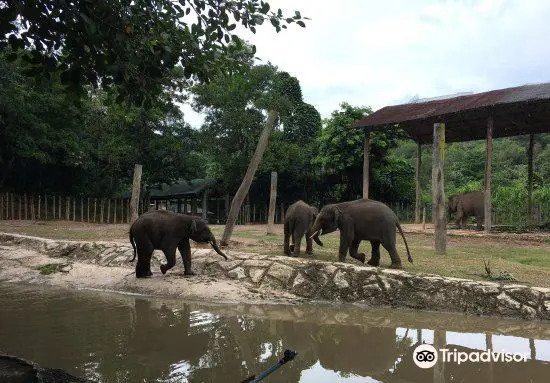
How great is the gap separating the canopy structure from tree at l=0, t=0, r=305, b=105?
25.3ft

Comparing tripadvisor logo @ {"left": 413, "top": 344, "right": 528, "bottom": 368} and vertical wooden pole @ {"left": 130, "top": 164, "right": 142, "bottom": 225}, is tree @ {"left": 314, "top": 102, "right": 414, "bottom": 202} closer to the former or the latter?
vertical wooden pole @ {"left": 130, "top": 164, "right": 142, "bottom": 225}

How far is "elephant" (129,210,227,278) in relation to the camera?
8.58 m

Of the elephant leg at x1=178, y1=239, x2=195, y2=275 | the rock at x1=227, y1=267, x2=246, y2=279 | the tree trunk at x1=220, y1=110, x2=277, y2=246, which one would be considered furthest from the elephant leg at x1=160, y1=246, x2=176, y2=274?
the tree trunk at x1=220, y1=110, x2=277, y2=246

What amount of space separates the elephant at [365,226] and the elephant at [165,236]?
228 cm

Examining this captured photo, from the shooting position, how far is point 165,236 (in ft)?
28.3

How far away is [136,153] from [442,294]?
66.1 feet

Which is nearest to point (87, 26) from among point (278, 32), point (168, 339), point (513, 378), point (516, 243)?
point (278, 32)

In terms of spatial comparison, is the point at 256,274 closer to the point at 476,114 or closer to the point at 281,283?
the point at 281,283

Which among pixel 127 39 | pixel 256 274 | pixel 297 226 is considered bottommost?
pixel 256 274

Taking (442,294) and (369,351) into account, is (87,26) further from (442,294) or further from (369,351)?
(442,294)

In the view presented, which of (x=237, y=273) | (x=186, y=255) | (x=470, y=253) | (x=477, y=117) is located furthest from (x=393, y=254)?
(x=477, y=117)

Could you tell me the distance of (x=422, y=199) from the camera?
2792cm

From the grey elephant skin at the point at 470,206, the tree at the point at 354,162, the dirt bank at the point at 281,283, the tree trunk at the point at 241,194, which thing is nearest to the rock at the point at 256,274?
the dirt bank at the point at 281,283

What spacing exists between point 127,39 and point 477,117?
15683 mm
